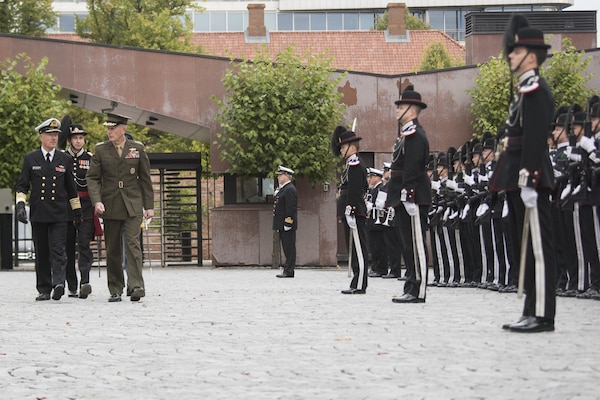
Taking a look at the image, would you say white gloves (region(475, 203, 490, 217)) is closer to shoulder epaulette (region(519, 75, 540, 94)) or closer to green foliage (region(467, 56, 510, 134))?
shoulder epaulette (region(519, 75, 540, 94))

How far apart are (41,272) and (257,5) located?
52832mm

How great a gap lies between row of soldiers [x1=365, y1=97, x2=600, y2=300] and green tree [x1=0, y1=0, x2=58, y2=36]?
2318 centimetres

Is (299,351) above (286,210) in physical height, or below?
below

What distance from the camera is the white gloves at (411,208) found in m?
13.5

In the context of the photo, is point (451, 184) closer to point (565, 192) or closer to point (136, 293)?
point (565, 192)

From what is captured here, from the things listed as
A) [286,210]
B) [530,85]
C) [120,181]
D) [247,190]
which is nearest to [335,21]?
[247,190]

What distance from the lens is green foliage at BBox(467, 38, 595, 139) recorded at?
30.9 m

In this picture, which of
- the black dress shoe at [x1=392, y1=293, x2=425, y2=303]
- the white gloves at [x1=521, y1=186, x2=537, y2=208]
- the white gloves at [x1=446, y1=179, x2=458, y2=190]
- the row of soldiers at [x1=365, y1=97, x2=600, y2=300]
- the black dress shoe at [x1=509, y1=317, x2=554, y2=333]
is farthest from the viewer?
the white gloves at [x1=446, y1=179, x2=458, y2=190]

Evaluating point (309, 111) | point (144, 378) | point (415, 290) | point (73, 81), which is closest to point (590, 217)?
point (415, 290)

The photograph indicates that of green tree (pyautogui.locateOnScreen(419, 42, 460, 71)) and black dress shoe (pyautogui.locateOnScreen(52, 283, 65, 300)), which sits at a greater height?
green tree (pyautogui.locateOnScreen(419, 42, 460, 71))

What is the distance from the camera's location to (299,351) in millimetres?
9031

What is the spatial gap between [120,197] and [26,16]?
30.5 metres

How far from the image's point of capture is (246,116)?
29.9 m

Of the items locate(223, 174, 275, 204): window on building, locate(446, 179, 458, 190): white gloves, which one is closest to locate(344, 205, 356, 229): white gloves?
locate(446, 179, 458, 190): white gloves
